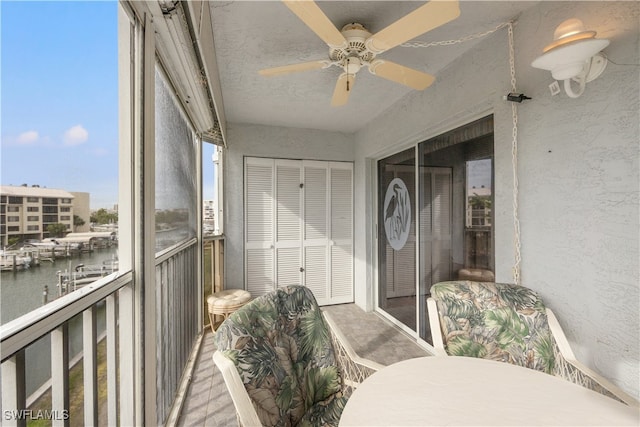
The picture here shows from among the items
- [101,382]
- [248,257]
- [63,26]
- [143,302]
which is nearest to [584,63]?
[63,26]

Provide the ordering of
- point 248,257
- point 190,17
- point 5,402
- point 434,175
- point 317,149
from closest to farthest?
point 5,402
point 190,17
point 434,175
point 248,257
point 317,149

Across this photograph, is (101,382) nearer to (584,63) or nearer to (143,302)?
(143,302)

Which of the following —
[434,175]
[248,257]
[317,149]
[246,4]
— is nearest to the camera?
[246,4]

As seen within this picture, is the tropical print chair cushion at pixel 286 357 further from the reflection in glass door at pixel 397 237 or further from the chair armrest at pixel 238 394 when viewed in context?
the reflection in glass door at pixel 397 237

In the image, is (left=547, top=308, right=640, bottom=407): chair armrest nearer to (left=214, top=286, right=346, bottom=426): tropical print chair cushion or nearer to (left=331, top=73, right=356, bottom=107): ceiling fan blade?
(left=214, top=286, right=346, bottom=426): tropical print chair cushion

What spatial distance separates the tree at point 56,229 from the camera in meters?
0.72

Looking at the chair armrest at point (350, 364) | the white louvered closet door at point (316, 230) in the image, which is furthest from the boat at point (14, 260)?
the white louvered closet door at point (316, 230)

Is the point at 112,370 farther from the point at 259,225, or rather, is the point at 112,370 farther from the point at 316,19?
the point at 259,225

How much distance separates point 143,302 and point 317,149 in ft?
10.4

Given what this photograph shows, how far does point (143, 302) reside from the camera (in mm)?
1207

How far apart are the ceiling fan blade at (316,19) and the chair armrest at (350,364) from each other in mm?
1543

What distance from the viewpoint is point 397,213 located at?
3266mm

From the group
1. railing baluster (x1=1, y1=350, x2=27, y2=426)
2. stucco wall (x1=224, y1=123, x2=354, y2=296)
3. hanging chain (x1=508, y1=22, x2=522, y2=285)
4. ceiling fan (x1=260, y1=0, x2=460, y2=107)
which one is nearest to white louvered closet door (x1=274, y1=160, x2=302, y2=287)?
stucco wall (x1=224, y1=123, x2=354, y2=296)

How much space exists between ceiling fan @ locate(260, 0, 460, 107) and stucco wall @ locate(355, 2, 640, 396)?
1.98 feet
